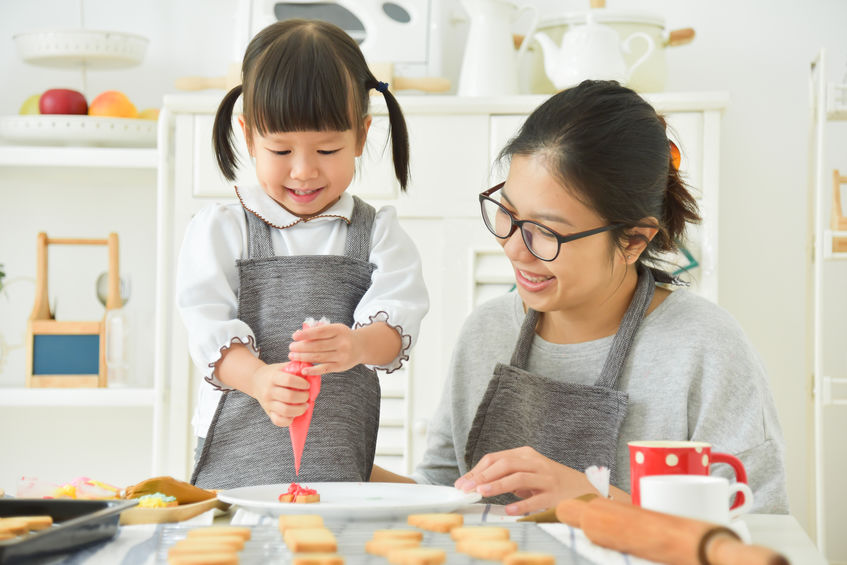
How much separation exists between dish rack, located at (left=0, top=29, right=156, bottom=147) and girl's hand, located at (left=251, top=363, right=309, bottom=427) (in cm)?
153

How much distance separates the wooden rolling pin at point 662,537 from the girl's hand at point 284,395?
0.33 m

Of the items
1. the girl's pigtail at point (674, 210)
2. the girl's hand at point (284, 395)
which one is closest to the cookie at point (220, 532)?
the girl's hand at point (284, 395)

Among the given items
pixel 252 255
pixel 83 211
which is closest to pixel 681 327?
pixel 252 255

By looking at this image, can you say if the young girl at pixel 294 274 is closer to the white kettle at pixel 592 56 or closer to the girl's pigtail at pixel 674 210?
the girl's pigtail at pixel 674 210

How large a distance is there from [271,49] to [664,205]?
0.57m

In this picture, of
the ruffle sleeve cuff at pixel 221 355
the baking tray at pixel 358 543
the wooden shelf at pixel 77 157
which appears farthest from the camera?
the wooden shelf at pixel 77 157

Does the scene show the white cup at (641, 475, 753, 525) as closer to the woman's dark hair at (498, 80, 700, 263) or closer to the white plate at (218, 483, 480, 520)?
the white plate at (218, 483, 480, 520)

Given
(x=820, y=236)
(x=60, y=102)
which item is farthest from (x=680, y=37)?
(x=60, y=102)

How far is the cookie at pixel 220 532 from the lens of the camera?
0.73 m

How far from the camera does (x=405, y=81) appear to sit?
7.35 feet

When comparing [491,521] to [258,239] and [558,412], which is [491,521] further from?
[258,239]

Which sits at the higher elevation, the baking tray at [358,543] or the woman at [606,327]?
the woman at [606,327]

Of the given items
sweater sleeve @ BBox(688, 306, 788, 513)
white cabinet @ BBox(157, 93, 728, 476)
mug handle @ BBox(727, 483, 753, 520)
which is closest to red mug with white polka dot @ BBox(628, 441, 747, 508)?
mug handle @ BBox(727, 483, 753, 520)

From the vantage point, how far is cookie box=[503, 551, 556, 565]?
0.64 meters
